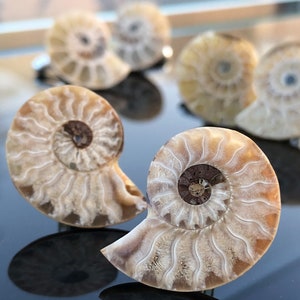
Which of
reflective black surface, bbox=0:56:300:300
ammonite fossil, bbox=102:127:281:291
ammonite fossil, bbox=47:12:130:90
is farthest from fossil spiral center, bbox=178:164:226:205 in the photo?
ammonite fossil, bbox=47:12:130:90

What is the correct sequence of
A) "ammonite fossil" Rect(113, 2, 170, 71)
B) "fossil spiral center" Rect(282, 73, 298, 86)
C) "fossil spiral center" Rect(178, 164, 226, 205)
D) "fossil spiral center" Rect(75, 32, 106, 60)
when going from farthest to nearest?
1. "ammonite fossil" Rect(113, 2, 170, 71)
2. "fossil spiral center" Rect(75, 32, 106, 60)
3. "fossil spiral center" Rect(282, 73, 298, 86)
4. "fossil spiral center" Rect(178, 164, 226, 205)

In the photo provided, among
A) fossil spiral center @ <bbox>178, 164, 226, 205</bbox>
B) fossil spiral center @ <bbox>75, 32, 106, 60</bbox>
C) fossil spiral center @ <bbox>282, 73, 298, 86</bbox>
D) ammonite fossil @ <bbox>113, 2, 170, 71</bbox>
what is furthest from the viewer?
ammonite fossil @ <bbox>113, 2, 170, 71</bbox>

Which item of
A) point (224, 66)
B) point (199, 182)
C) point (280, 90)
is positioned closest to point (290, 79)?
point (280, 90)

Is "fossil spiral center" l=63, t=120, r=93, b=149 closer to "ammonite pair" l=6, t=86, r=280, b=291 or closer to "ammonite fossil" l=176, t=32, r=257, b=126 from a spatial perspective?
"ammonite pair" l=6, t=86, r=280, b=291

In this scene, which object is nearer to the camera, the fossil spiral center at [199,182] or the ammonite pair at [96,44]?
the fossil spiral center at [199,182]

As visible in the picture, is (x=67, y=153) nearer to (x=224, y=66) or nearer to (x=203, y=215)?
(x=203, y=215)

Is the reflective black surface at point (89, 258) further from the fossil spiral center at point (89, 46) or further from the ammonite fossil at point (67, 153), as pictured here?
the fossil spiral center at point (89, 46)

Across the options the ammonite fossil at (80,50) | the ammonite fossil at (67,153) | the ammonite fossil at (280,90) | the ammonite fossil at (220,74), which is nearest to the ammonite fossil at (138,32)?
the ammonite fossil at (80,50)
